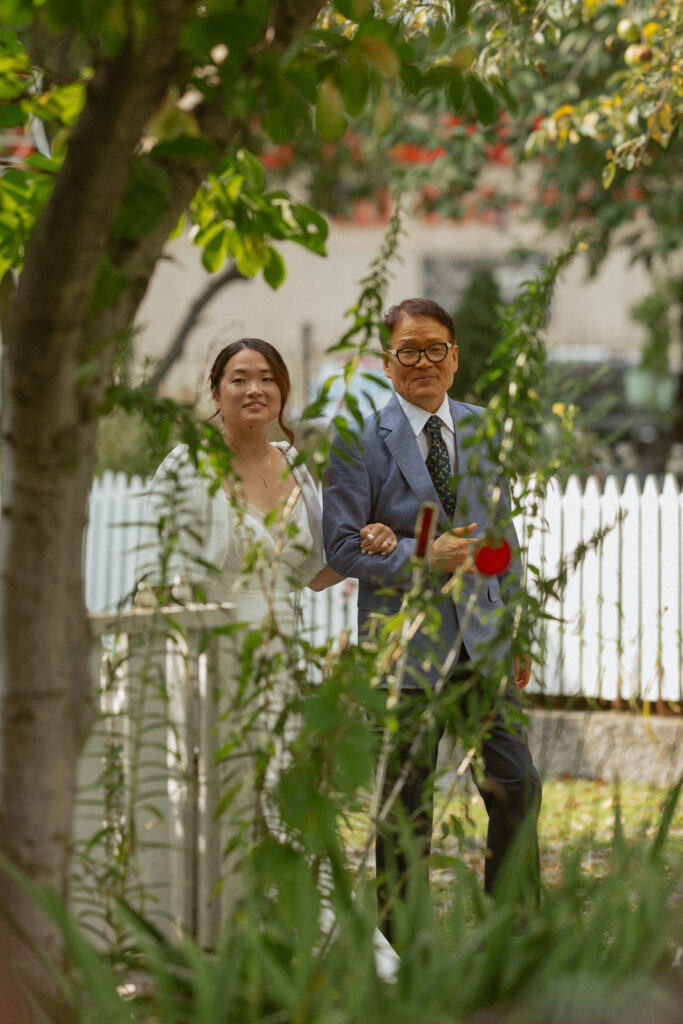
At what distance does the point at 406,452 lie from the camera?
11.0 feet

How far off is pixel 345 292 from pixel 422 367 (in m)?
19.0

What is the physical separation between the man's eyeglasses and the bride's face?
450 mm

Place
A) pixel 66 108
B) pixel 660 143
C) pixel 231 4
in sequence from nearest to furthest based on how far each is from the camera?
1. pixel 231 4
2. pixel 66 108
3. pixel 660 143

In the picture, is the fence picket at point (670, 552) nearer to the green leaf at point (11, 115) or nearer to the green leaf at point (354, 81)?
the green leaf at point (11, 115)

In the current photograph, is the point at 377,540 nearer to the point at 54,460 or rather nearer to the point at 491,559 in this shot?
the point at 491,559

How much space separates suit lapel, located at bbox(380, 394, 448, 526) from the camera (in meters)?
3.32

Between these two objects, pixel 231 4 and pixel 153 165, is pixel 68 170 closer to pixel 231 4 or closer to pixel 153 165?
pixel 153 165

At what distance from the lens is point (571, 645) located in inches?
297

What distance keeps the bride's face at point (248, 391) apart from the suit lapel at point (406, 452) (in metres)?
0.37

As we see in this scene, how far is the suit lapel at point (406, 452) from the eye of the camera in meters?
3.32

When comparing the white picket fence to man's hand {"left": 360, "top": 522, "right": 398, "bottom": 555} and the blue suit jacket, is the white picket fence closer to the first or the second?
the blue suit jacket

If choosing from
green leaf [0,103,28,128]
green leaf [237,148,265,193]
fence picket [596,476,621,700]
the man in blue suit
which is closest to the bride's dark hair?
the man in blue suit

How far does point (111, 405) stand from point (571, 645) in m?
6.12

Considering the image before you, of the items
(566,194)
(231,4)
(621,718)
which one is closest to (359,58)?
(231,4)
